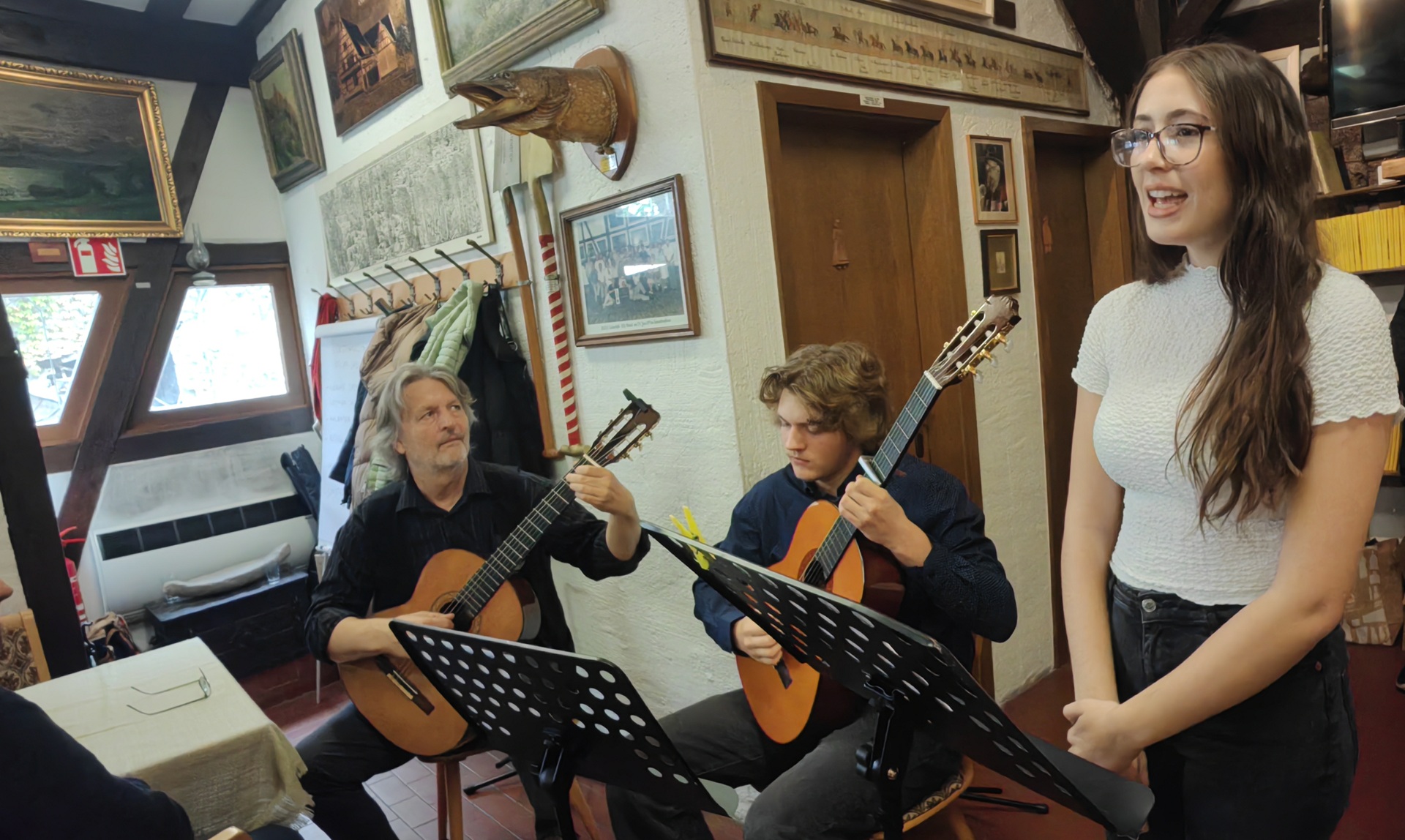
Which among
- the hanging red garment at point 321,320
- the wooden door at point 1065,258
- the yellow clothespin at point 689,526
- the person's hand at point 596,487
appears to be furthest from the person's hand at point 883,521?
the hanging red garment at point 321,320

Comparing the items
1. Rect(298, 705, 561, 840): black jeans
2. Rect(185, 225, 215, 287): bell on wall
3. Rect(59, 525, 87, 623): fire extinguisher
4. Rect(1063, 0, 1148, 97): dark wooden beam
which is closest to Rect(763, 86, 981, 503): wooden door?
Rect(1063, 0, 1148, 97): dark wooden beam

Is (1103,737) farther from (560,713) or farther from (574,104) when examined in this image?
(574,104)

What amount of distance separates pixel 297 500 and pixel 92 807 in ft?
11.7

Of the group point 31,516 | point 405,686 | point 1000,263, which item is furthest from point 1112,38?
point 31,516

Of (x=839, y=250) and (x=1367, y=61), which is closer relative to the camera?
(x=839, y=250)

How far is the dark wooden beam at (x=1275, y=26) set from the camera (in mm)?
3281

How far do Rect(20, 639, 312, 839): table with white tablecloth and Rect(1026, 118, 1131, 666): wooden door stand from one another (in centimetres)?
266

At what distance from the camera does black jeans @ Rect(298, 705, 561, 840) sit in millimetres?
2059

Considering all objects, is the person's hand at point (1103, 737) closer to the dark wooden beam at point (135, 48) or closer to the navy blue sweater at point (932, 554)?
the navy blue sweater at point (932, 554)

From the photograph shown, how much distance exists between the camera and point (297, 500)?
453 centimetres

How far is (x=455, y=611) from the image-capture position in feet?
6.89

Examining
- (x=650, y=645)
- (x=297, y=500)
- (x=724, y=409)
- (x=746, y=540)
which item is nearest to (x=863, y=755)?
(x=746, y=540)

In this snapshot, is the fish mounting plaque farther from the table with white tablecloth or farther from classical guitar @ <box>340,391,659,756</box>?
the table with white tablecloth

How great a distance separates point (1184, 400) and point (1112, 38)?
2.88 metres
